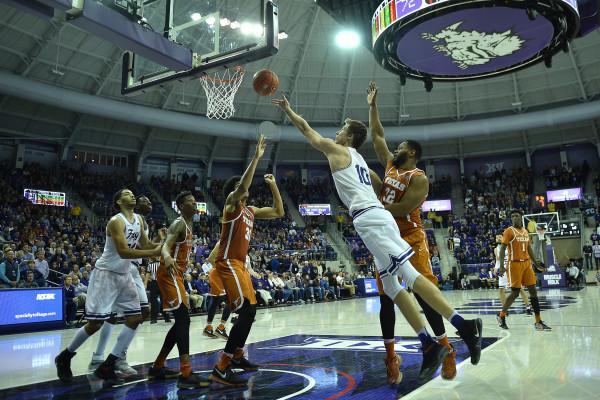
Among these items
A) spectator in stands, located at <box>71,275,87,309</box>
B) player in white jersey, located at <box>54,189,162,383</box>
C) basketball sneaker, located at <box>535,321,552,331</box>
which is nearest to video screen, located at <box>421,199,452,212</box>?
spectator in stands, located at <box>71,275,87,309</box>

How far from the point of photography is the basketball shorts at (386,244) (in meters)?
3.97

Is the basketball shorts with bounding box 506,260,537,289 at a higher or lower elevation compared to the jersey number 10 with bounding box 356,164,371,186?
lower

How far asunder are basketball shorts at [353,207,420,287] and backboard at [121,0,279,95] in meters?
5.30

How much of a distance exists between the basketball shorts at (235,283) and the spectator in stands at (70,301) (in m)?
8.24

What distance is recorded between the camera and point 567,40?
10977mm

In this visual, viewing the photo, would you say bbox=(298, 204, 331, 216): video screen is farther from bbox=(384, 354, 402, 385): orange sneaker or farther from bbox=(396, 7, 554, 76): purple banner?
bbox=(384, 354, 402, 385): orange sneaker

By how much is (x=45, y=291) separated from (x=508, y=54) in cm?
1252

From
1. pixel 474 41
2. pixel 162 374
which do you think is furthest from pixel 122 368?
pixel 474 41

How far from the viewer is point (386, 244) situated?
4008 mm

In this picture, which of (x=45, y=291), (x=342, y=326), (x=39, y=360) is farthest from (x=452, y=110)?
(x=39, y=360)

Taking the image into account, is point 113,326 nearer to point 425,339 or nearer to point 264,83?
point 264,83

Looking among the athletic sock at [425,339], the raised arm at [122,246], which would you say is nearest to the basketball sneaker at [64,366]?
the raised arm at [122,246]

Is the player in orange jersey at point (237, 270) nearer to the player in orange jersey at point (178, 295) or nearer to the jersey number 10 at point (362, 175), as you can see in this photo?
the player in orange jersey at point (178, 295)

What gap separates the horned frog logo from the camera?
36.6 ft
